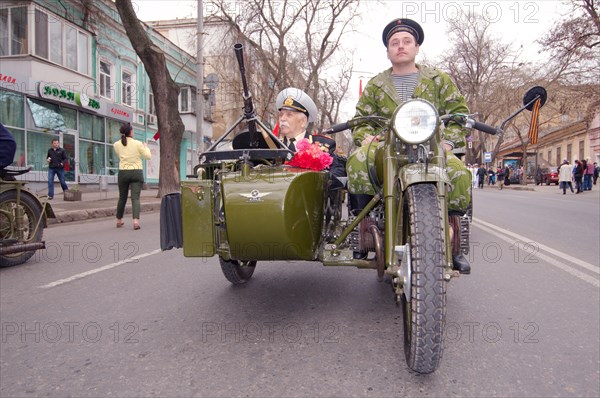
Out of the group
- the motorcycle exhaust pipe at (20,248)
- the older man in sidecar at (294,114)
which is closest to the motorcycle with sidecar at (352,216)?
the older man in sidecar at (294,114)

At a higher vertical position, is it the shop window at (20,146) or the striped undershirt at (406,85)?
the shop window at (20,146)

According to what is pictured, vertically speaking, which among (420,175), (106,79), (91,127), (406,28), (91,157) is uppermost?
(106,79)

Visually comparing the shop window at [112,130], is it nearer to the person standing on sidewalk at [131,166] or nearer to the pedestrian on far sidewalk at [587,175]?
the person standing on sidewalk at [131,166]

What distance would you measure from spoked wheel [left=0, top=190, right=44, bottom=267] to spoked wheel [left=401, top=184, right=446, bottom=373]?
13.3 feet

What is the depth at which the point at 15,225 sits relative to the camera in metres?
4.66

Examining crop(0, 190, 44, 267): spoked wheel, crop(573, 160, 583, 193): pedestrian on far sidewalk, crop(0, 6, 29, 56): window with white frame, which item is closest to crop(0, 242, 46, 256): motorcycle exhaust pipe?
crop(0, 190, 44, 267): spoked wheel

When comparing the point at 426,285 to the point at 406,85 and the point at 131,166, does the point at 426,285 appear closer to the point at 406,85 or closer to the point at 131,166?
the point at 406,85

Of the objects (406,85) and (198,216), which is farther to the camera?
(406,85)

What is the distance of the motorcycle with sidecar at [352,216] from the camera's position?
200cm

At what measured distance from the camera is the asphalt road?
218 cm

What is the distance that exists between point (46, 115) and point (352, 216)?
16.5 metres

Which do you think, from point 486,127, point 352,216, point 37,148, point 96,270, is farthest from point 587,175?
point 96,270

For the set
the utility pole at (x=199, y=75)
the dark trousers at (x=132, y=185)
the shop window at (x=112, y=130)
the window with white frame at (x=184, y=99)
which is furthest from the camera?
the window with white frame at (x=184, y=99)

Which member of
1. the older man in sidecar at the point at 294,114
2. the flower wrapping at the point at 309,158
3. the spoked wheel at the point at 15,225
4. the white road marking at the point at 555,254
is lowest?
the white road marking at the point at 555,254
